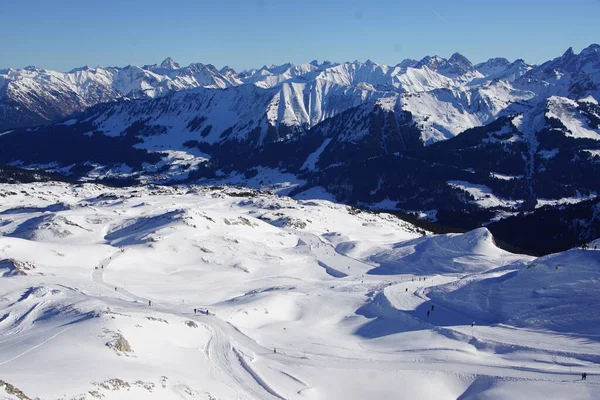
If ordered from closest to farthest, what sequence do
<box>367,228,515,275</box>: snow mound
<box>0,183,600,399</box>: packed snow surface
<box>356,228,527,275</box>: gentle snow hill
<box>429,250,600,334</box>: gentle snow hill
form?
<box>0,183,600,399</box>: packed snow surface, <box>429,250,600,334</box>: gentle snow hill, <box>356,228,527,275</box>: gentle snow hill, <box>367,228,515,275</box>: snow mound

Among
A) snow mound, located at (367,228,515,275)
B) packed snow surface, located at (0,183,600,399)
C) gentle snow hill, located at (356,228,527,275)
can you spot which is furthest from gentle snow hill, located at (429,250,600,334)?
snow mound, located at (367,228,515,275)

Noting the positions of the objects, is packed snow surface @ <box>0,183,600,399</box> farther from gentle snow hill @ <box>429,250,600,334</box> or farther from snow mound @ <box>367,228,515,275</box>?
snow mound @ <box>367,228,515,275</box>

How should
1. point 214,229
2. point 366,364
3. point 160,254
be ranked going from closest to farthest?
point 366,364
point 160,254
point 214,229

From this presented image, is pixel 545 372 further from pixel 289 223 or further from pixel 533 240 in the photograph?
pixel 533 240

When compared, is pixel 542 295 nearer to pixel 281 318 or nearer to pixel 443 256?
pixel 281 318

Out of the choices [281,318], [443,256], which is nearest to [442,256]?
[443,256]

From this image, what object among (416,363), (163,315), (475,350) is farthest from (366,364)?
(163,315)

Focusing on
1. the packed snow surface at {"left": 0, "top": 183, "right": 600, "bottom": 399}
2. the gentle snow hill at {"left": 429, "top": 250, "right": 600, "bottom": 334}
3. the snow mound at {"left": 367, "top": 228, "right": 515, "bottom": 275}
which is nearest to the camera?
the packed snow surface at {"left": 0, "top": 183, "right": 600, "bottom": 399}

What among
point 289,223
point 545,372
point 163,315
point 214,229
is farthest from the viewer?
point 289,223

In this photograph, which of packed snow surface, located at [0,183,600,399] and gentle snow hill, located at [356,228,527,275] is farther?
gentle snow hill, located at [356,228,527,275]
